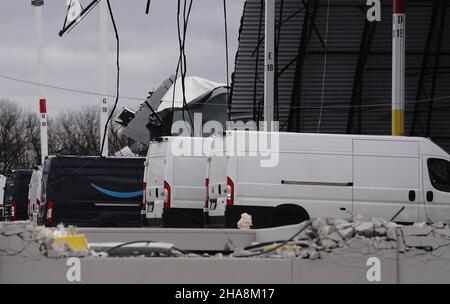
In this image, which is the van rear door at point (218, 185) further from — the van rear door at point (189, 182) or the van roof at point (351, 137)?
the van rear door at point (189, 182)

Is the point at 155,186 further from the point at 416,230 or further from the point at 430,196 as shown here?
the point at 416,230

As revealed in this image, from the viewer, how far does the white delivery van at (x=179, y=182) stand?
19719 mm

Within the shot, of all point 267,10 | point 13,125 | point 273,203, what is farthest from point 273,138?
point 13,125

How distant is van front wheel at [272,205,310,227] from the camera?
1767cm

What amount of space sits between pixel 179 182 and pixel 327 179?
341 cm

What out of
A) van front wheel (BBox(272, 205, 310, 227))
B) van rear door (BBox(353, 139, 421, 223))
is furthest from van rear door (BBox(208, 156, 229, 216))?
van rear door (BBox(353, 139, 421, 223))

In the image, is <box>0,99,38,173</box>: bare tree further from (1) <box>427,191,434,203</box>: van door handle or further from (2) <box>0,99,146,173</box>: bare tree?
(1) <box>427,191,434,203</box>: van door handle

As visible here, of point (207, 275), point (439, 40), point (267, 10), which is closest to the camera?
point (207, 275)

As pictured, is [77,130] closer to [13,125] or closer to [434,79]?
[13,125]

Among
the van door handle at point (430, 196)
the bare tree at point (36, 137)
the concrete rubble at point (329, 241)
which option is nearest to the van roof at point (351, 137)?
the van door handle at point (430, 196)

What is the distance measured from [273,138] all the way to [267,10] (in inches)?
383

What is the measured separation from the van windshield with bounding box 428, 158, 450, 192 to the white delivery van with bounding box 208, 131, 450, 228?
18 mm

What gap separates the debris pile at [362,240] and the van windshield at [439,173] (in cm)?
1135

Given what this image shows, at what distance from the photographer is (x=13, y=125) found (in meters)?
96.1
